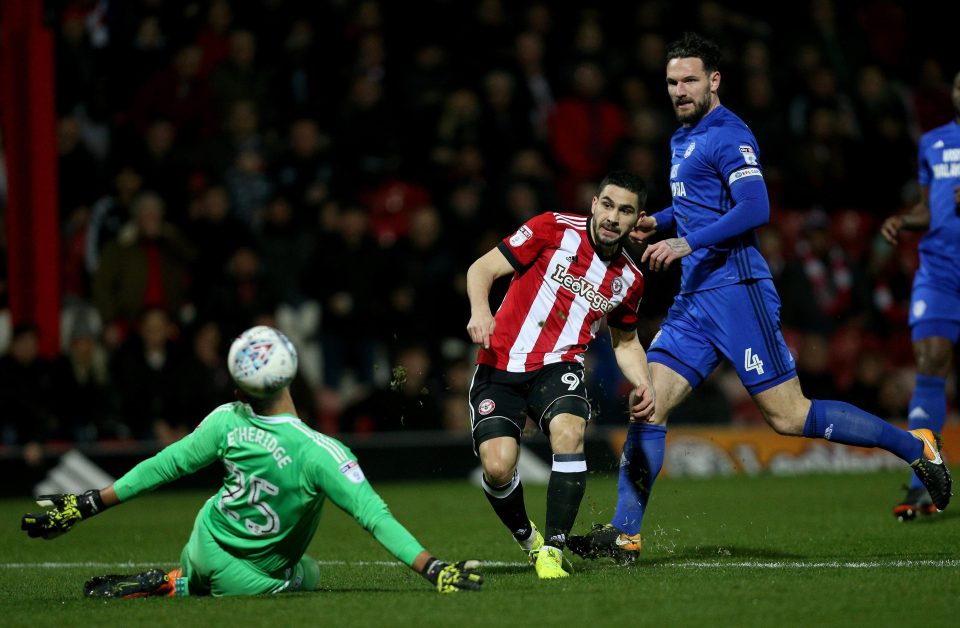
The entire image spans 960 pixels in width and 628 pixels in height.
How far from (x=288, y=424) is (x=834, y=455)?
8.99m

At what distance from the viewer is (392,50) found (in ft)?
52.2

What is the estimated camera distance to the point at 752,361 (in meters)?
7.31

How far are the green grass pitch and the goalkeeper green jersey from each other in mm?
298

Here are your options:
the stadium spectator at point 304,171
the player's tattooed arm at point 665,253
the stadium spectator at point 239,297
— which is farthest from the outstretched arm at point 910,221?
the stadium spectator at point 304,171

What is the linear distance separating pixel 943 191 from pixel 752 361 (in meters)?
2.74

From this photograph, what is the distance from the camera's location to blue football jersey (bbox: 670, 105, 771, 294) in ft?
23.9

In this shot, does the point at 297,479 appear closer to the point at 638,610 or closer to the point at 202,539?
the point at 202,539

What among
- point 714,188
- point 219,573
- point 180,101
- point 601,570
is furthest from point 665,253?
point 180,101

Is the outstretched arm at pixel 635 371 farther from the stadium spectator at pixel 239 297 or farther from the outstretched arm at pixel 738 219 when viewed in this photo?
the stadium spectator at pixel 239 297

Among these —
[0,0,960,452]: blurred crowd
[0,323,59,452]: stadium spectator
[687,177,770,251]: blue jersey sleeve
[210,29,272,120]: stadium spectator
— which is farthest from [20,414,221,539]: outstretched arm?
→ [210,29,272,120]: stadium spectator

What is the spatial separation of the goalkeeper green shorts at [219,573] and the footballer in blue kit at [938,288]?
4.62 meters

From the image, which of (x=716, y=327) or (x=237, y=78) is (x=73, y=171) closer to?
(x=237, y=78)

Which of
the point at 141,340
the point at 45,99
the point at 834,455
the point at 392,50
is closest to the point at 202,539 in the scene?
the point at 141,340

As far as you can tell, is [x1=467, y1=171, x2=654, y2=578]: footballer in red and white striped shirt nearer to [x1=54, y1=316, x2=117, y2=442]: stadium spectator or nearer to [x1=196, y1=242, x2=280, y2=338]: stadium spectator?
[x1=196, y1=242, x2=280, y2=338]: stadium spectator
